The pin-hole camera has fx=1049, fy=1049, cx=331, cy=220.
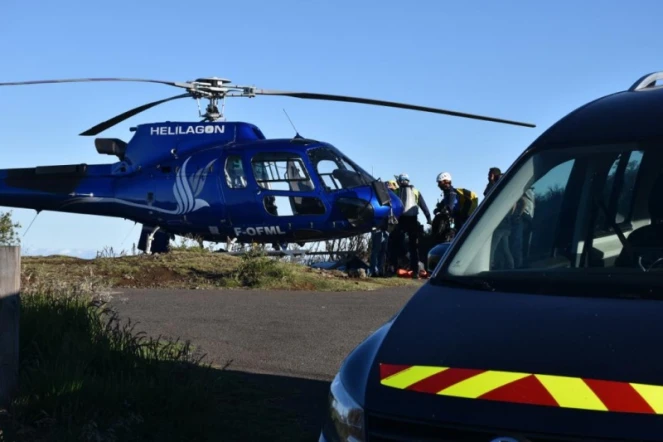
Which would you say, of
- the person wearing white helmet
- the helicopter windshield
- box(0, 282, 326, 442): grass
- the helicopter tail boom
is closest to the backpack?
the person wearing white helmet

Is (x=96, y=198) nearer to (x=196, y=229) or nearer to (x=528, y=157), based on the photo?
(x=196, y=229)

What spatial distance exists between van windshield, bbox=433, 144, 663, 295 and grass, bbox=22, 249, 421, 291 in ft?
33.0

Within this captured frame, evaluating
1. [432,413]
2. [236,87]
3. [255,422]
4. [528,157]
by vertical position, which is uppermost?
[236,87]

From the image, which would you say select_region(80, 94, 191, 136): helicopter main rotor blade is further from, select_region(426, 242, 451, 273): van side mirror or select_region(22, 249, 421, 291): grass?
select_region(426, 242, 451, 273): van side mirror

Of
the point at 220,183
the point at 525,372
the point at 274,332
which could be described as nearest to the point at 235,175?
the point at 220,183

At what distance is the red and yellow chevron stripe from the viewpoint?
3.07m

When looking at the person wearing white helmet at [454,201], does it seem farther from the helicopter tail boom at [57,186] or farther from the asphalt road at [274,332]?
the helicopter tail boom at [57,186]

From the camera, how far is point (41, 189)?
838 inches

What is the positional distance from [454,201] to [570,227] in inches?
554

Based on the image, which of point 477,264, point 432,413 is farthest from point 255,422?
point 432,413

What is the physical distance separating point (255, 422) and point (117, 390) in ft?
2.91

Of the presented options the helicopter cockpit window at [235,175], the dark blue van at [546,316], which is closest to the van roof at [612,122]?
the dark blue van at [546,316]

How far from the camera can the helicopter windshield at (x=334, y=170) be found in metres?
19.9

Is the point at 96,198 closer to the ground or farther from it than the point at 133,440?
farther from it
